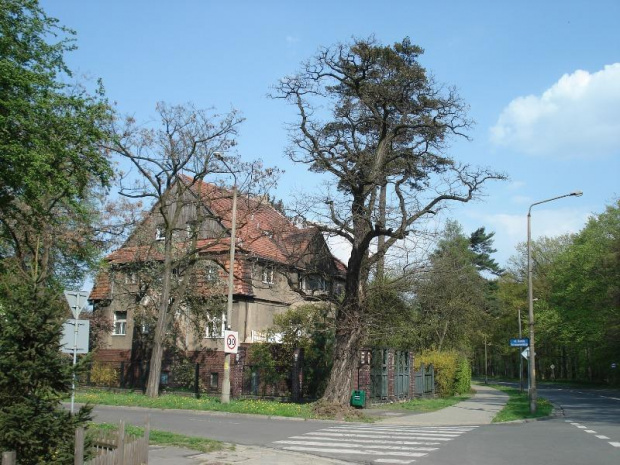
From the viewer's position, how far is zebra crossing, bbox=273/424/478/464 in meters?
12.8

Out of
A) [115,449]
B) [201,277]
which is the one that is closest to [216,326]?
[201,277]

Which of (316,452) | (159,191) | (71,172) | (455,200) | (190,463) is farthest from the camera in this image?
(159,191)

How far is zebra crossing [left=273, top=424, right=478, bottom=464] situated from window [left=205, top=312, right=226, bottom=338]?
15.5 m

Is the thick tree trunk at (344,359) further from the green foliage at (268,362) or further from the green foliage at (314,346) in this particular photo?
the green foliage at (268,362)

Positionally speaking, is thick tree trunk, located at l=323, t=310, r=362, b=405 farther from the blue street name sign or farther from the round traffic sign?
the blue street name sign

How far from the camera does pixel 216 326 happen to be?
34.0 m

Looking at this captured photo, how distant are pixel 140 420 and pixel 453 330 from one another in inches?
1346

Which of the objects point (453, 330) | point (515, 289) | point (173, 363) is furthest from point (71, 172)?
point (515, 289)

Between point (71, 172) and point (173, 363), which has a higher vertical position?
point (71, 172)

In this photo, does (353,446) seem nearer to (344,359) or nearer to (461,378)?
(344,359)

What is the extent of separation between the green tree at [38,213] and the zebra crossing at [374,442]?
6481mm

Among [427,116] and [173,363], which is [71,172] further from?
[173,363]

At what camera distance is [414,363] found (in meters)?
34.7

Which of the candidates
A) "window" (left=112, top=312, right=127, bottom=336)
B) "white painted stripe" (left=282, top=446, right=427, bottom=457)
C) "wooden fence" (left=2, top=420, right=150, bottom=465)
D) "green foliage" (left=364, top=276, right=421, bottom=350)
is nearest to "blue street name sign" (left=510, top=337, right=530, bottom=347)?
"green foliage" (left=364, top=276, right=421, bottom=350)
